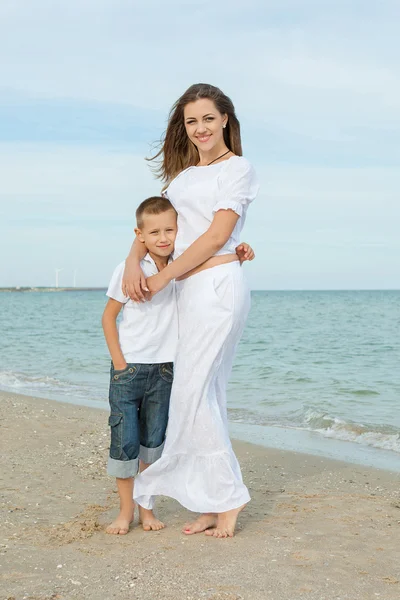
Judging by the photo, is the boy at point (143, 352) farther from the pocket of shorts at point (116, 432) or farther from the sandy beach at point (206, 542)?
the sandy beach at point (206, 542)

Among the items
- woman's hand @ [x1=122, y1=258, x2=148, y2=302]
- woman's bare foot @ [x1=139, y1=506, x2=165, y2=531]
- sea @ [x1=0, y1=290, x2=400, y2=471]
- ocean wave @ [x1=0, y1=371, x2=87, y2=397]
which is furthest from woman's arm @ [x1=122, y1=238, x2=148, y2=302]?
ocean wave @ [x1=0, y1=371, x2=87, y2=397]

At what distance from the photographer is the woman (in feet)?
11.2

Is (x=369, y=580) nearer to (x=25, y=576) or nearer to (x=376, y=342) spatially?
(x=25, y=576)

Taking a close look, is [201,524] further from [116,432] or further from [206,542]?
[116,432]

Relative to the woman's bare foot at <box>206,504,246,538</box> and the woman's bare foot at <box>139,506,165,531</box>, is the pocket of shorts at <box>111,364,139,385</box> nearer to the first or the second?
the woman's bare foot at <box>139,506,165,531</box>

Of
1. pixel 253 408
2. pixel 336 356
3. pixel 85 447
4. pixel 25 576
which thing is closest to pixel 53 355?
pixel 336 356

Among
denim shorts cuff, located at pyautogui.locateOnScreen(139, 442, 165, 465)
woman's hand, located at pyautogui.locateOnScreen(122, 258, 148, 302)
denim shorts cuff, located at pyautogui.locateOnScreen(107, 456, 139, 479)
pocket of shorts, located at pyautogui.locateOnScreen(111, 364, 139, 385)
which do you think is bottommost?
denim shorts cuff, located at pyautogui.locateOnScreen(107, 456, 139, 479)

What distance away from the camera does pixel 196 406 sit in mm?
3430

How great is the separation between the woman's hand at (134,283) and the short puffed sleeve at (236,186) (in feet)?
1.56

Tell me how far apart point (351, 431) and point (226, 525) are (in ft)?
13.1

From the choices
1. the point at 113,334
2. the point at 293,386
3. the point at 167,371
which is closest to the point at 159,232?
the point at 113,334

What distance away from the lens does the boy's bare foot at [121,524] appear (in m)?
3.60

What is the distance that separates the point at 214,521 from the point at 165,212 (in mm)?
1631

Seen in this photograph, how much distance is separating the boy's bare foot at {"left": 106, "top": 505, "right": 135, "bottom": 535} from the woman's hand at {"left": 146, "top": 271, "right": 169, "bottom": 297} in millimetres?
1193
